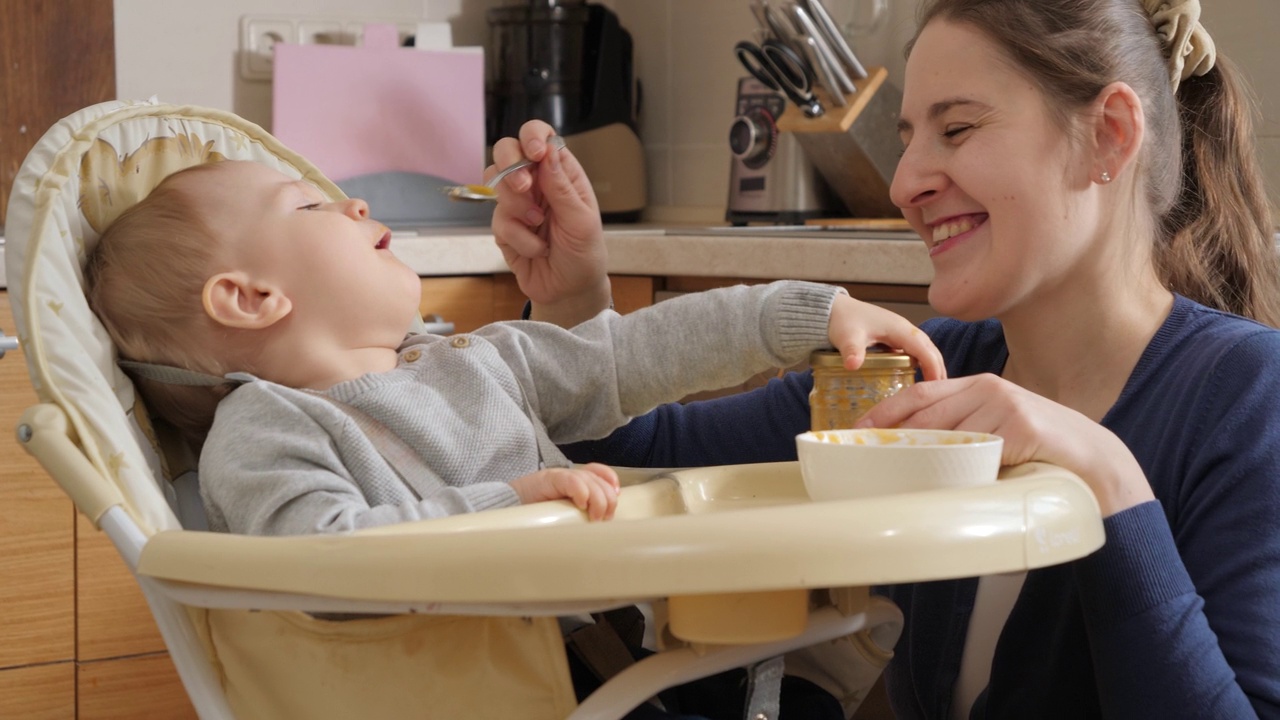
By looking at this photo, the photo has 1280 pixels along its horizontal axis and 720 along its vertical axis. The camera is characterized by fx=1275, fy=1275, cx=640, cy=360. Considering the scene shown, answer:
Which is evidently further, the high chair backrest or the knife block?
the knife block

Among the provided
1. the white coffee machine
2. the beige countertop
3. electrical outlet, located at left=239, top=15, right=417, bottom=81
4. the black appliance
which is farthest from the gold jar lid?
electrical outlet, located at left=239, top=15, right=417, bottom=81

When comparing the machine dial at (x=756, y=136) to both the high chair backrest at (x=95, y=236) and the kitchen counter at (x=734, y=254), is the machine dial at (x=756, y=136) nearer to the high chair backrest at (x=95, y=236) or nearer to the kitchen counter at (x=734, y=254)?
the kitchen counter at (x=734, y=254)

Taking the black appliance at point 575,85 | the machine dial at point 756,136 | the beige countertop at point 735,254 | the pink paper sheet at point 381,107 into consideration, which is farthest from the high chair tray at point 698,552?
the black appliance at point 575,85

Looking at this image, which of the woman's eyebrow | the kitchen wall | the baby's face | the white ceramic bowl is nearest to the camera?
the white ceramic bowl

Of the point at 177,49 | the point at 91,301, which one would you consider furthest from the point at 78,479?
the point at 177,49

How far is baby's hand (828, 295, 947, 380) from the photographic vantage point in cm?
90

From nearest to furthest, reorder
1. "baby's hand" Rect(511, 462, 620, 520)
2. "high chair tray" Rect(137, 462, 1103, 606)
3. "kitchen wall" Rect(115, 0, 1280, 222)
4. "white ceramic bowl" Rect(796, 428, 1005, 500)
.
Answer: "high chair tray" Rect(137, 462, 1103, 606) → "white ceramic bowl" Rect(796, 428, 1005, 500) → "baby's hand" Rect(511, 462, 620, 520) → "kitchen wall" Rect(115, 0, 1280, 222)

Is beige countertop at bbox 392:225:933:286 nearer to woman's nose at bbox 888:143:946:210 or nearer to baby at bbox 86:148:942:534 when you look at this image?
woman's nose at bbox 888:143:946:210

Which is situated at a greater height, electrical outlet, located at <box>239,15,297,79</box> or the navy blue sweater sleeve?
electrical outlet, located at <box>239,15,297,79</box>

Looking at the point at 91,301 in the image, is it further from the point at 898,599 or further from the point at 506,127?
the point at 506,127

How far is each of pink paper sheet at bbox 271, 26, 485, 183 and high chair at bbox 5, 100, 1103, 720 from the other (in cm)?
128

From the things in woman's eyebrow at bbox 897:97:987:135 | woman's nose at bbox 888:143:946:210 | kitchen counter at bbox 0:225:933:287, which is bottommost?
kitchen counter at bbox 0:225:933:287

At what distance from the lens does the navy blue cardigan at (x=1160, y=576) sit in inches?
32.5

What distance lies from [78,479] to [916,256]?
103 centimetres
